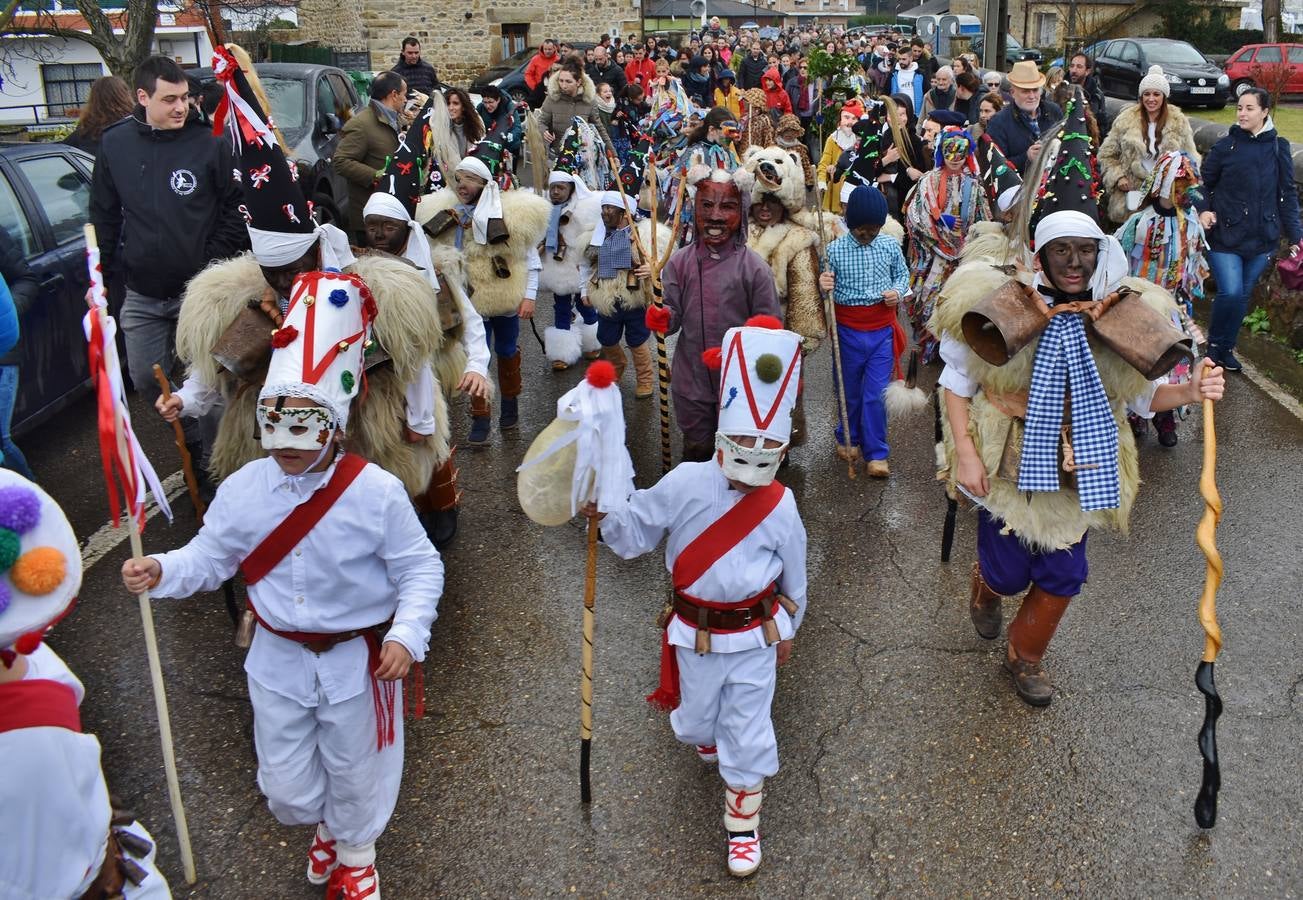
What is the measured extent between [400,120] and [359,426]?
5.82 meters

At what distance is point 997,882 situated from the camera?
338 cm

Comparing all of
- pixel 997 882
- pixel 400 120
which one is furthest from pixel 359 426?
pixel 400 120

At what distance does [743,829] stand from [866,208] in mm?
3884

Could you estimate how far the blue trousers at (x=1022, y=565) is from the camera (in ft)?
13.3

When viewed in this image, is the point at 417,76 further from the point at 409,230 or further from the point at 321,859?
the point at 321,859

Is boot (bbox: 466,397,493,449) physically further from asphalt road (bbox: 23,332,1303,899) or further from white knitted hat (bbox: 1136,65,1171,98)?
white knitted hat (bbox: 1136,65,1171,98)

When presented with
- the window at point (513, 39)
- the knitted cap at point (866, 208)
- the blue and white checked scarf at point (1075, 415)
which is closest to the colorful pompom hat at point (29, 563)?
the blue and white checked scarf at point (1075, 415)

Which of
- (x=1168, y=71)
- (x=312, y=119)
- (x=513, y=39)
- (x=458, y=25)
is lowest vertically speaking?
(x=312, y=119)

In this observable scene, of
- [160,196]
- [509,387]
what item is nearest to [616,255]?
[509,387]

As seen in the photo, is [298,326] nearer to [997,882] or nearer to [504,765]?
[504,765]

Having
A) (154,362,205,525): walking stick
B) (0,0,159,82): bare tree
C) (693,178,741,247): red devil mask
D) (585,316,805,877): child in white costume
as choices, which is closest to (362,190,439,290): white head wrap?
(154,362,205,525): walking stick

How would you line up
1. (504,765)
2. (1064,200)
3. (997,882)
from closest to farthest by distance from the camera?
(997,882)
(504,765)
(1064,200)

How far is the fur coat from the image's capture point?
4.32 meters

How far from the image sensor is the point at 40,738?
2.16 meters
